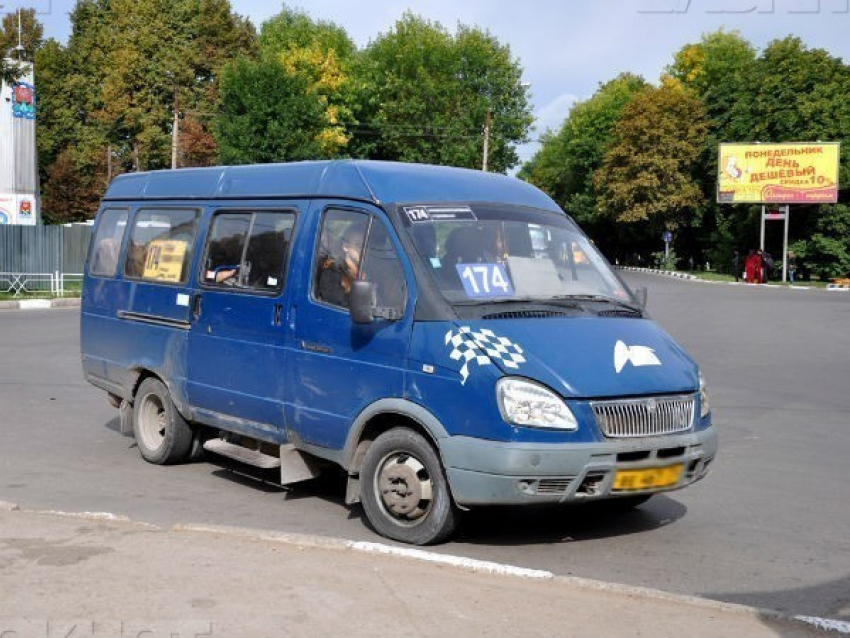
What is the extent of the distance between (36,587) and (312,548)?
1.47 meters

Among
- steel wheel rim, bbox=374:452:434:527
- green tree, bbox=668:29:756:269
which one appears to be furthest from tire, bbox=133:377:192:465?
green tree, bbox=668:29:756:269

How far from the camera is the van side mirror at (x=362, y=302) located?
6551mm

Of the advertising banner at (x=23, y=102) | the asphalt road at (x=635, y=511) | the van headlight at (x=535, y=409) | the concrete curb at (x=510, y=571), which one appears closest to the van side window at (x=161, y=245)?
the asphalt road at (x=635, y=511)

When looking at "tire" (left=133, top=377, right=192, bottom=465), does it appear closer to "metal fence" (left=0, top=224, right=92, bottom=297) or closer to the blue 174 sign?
the blue 174 sign

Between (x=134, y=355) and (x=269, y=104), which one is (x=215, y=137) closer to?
(x=269, y=104)

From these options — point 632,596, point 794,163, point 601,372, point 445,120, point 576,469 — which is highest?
point 445,120

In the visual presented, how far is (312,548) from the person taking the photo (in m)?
5.97

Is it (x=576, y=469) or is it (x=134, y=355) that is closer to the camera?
(x=576, y=469)

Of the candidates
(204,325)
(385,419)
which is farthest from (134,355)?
(385,419)

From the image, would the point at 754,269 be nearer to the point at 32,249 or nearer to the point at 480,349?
the point at 32,249

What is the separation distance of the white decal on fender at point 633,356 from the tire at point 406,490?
1.20 meters

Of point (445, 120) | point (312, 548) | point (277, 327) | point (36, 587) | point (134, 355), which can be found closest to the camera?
point (36, 587)

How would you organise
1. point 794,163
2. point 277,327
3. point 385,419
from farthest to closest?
point 794,163, point 277,327, point 385,419

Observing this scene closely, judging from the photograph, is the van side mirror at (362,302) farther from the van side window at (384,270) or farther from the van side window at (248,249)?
the van side window at (248,249)
